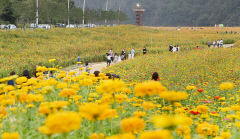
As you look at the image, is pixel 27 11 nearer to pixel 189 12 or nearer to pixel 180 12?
pixel 189 12

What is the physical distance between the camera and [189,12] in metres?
131

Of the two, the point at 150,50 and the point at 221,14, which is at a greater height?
the point at 221,14

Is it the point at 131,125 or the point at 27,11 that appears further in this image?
the point at 27,11

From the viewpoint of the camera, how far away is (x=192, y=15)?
5079 inches

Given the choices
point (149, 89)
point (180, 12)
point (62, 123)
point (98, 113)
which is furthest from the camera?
point (180, 12)

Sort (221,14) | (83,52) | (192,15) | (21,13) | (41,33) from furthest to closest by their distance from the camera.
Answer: (192,15), (221,14), (21,13), (41,33), (83,52)

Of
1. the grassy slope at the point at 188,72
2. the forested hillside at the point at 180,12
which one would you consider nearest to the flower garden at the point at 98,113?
the grassy slope at the point at 188,72

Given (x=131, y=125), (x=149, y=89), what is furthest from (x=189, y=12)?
Result: (x=131, y=125)

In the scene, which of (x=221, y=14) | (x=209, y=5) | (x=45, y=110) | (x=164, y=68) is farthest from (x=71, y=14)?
(x=209, y=5)

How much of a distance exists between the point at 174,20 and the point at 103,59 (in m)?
113

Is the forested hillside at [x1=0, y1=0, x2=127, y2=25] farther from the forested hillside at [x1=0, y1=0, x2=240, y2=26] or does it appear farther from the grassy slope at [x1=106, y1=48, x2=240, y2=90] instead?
the grassy slope at [x1=106, y1=48, x2=240, y2=90]

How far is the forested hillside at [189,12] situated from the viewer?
114875 mm

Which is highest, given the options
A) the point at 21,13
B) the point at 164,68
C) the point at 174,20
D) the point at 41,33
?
the point at 174,20

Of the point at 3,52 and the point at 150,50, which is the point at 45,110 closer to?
the point at 3,52
